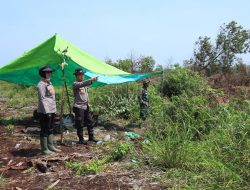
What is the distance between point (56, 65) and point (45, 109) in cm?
256

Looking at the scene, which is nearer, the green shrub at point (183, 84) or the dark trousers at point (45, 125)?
the dark trousers at point (45, 125)

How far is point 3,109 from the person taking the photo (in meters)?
13.2

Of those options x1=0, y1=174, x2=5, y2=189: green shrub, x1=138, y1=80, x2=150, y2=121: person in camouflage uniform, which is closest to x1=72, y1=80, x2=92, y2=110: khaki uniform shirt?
x1=0, y1=174, x2=5, y2=189: green shrub

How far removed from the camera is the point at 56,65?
363 inches

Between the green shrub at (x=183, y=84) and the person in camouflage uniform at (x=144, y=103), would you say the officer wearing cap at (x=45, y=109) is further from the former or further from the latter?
the green shrub at (x=183, y=84)

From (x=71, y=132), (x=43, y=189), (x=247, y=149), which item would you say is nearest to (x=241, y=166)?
(x=247, y=149)

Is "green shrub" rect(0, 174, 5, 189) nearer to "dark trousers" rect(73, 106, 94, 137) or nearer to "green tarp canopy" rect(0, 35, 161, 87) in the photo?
"dark trousers" rect(73, 106, 94, 137)

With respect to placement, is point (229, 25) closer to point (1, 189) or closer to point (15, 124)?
point (15, 124)

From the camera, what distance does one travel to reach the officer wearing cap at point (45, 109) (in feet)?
22.5

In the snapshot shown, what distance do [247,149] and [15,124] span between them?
6.29 metres

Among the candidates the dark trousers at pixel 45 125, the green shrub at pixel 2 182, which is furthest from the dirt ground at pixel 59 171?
the dark trousers at pixel 45 125

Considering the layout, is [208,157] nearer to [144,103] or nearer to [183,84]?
[144,103]

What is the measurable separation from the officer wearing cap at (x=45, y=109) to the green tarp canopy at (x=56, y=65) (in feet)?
5.83

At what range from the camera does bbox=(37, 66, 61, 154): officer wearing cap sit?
6867 mm
